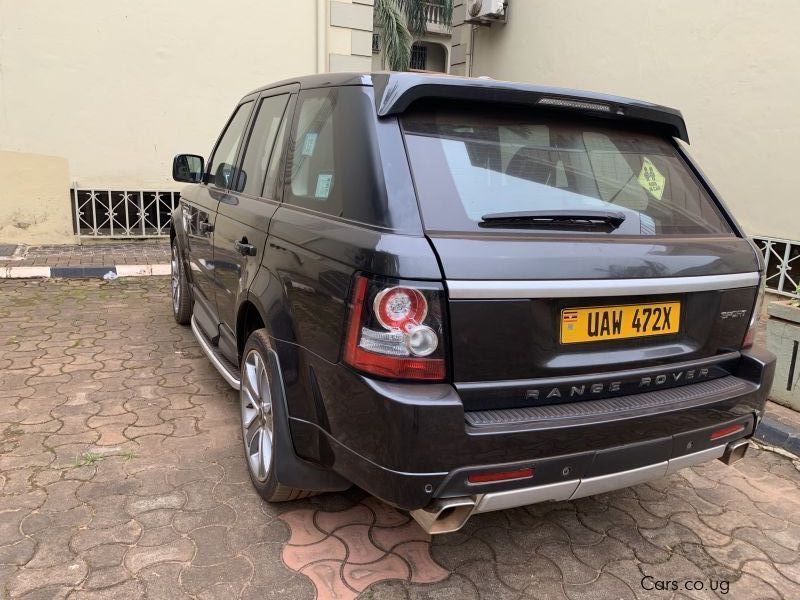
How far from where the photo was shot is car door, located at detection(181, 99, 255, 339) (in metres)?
3.69

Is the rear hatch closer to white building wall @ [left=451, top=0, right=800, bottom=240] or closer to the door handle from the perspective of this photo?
the door handle

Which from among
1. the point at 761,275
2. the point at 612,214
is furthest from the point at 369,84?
the point at 761,275

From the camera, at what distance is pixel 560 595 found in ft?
7.37

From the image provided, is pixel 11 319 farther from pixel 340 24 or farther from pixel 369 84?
pixel 340 24

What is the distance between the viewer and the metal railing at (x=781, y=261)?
6.38m

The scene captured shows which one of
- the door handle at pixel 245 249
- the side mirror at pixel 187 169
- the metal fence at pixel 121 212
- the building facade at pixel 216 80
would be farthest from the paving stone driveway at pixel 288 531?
the metal fence at pixel 121 212

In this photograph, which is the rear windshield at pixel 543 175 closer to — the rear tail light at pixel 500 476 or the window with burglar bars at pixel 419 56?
the rear tail light at pixel 500 476

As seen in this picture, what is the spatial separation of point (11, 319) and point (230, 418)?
3.01 metres

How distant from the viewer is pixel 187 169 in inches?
174

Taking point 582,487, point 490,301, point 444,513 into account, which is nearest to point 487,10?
point 490,301

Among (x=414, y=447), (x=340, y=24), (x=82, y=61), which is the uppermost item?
(x=340, y=24)

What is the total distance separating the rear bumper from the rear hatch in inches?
3.7

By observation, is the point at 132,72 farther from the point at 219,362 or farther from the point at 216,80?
the point at 219,362

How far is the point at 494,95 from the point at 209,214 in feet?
6.99
